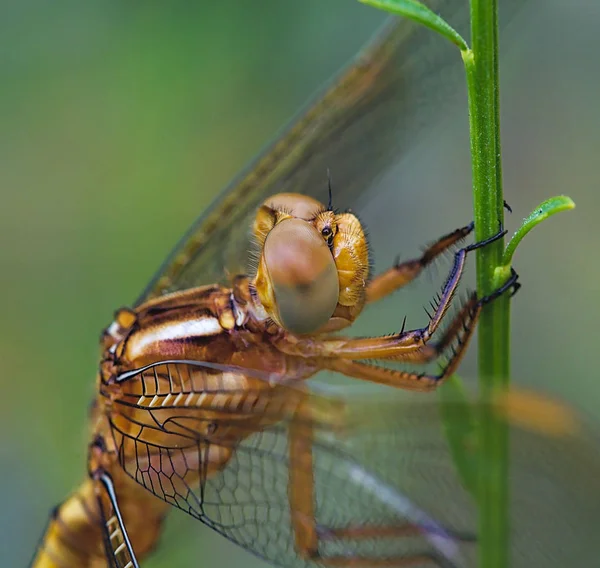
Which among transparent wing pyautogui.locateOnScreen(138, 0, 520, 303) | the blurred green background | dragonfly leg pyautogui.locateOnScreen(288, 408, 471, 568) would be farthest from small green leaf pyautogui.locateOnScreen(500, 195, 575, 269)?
the blurred green background

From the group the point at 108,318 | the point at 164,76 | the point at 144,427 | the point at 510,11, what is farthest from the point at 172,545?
the point at 164,76

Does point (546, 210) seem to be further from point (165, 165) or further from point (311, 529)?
point (165, 165)

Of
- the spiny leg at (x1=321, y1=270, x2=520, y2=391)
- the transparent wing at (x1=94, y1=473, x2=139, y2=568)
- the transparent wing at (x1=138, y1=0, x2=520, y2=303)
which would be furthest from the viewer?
the transparent wing at (x1=138, y1=0, x2=520, y2=303)

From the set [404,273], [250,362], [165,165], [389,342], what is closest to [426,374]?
[389,342]

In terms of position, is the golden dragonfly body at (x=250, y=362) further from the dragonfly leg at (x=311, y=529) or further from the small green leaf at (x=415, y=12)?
the small green leaf at (x=415, y=12)

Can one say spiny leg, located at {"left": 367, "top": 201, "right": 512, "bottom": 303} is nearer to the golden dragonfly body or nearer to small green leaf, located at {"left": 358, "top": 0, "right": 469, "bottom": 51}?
the golden dragonfly body

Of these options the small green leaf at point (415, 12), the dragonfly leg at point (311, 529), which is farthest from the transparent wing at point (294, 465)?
the small green leaf at point (415, 12)
